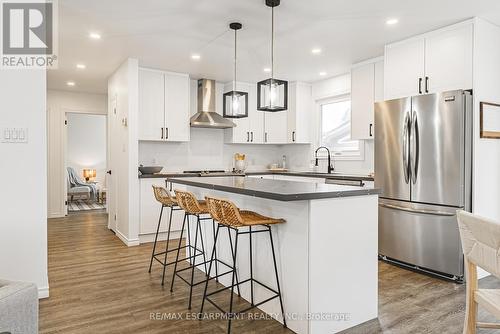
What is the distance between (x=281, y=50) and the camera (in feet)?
14.4

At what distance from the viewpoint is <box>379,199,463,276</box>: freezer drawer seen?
10.8ft

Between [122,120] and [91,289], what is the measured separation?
2.66m

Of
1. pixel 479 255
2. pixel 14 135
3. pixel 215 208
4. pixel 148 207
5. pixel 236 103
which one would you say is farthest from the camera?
pixel 148 207

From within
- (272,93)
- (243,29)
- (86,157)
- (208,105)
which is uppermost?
(243,29)

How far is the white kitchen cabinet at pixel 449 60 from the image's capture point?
338 centimetres

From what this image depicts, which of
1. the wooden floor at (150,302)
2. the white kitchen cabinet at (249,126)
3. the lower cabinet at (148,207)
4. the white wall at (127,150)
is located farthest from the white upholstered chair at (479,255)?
the white kitchen cabinet at (249,126)

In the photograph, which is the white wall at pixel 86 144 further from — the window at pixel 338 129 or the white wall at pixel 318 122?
the window at pixel 338 129

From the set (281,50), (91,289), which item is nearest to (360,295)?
(91,289)

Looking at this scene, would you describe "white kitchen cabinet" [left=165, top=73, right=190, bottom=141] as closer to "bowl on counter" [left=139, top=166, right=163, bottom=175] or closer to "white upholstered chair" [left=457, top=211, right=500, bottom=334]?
"bowl on counter" [left=139, top=166, right=163, bottom=175]

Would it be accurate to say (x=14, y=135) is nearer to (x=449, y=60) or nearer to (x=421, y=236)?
(x=421, y=236)

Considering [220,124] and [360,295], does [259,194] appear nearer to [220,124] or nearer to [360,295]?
[360,295]

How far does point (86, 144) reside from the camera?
9.96 m

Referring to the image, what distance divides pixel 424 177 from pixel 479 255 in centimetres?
196
